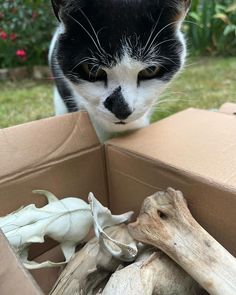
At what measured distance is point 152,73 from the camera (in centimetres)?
80

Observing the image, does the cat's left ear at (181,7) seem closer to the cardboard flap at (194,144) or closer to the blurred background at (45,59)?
the cardboard flap at (194,144)

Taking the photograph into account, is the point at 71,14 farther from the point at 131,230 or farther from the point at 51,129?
the point at 131,230

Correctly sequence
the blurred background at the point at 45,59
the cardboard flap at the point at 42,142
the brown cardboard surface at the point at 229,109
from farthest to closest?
the blurred background at the point at 45,59
the brown cardboard surface at the point at 229,109
the cardboard flap at the point at 42,142

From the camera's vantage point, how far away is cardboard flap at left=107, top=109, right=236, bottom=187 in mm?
659

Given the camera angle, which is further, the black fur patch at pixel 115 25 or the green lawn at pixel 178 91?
the green lawn at pixel 178 91

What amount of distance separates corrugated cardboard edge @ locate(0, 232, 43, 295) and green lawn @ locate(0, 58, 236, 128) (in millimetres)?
957

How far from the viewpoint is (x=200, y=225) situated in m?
0.63

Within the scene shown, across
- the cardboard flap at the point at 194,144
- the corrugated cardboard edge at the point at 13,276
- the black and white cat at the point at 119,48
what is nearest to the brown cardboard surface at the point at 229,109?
the cardboard flap at the point at 194,144

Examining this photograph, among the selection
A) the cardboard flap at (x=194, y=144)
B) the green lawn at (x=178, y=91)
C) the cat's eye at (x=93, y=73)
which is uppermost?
the cat's eye at (x=93, y=73)

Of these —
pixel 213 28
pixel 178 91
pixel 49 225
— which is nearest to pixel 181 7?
pixel 49 225

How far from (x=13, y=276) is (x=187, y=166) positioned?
326mm

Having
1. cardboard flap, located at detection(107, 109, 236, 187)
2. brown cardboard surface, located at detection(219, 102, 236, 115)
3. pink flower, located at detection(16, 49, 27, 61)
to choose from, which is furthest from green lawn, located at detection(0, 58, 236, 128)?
cardboard flap, located at detection(107, 109, 236, 187)

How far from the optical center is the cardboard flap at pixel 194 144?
26.0 inches

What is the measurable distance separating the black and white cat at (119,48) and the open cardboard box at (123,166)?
65mm
